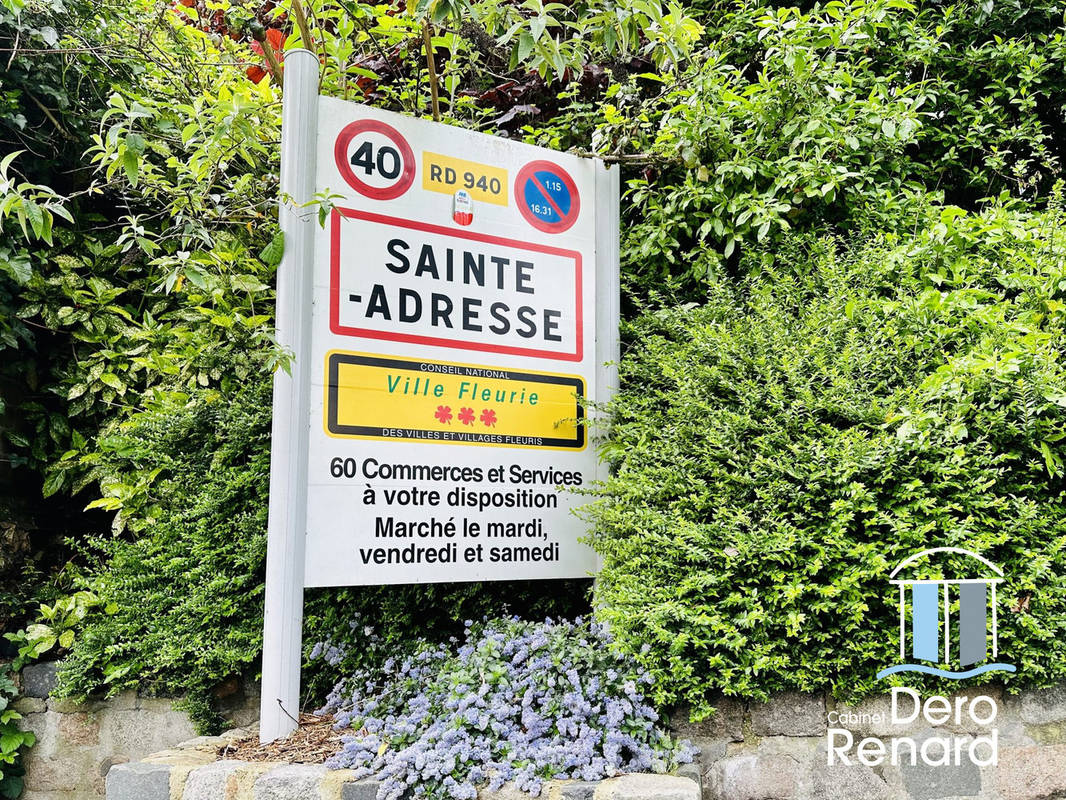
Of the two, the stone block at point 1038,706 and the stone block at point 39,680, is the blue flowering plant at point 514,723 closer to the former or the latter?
the stone block at point 1038,706

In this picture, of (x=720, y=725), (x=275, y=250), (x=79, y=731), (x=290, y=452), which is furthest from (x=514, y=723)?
(x=79, y=731)

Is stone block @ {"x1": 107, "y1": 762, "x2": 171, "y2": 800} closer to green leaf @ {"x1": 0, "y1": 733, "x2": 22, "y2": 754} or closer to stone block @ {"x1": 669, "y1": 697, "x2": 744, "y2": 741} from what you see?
green leaf @ {"x1": 0, "y1": 733, "x2": 22, "y2": 754}

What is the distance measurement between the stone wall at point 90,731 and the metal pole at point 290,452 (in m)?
0.74

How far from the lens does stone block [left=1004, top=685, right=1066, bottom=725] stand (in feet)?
8.09

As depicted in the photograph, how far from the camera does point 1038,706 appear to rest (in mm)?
2473

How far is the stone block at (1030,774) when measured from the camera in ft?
7.95

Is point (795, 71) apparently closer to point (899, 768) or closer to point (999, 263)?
point (999, 263)

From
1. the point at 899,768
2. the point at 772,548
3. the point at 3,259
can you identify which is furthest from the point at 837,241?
the point at 3,259

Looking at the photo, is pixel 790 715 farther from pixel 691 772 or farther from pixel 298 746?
pixel 298 746

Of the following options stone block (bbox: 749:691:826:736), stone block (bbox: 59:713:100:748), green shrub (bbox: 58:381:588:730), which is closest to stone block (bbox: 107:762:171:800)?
green shrub (bbox: 58:381:588:730)

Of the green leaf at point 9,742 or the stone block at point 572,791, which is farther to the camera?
the green leaf at point 9,742

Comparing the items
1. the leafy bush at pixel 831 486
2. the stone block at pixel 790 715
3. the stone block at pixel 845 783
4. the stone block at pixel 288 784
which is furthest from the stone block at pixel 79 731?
the stone block at pixel 845 783

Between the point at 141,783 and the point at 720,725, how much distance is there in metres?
1.87

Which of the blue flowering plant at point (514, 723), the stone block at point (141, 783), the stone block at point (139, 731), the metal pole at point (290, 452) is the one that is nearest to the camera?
the blue flowering plant at point (514, 723)
